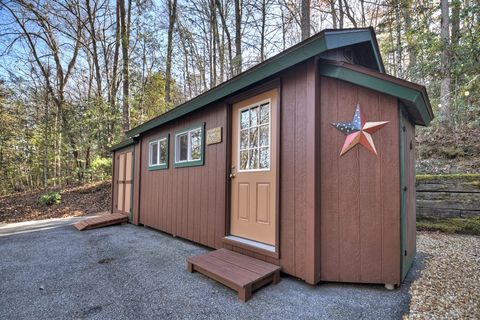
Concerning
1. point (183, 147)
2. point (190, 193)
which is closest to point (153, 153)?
point (183, 147)

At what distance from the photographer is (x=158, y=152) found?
5.42 m

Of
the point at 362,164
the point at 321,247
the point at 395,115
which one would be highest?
the point at 395,115

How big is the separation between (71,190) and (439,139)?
13.1 meters

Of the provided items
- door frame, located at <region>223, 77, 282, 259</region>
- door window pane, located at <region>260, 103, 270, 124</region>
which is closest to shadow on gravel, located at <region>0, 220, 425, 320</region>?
door frame, located at <region>223, 77, 282, 259</region>

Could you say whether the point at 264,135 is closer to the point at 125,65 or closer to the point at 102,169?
the point at 125,65

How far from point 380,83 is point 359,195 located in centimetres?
109

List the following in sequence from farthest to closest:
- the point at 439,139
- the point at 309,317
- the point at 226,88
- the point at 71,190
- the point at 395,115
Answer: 1. the point at 71,190
2. the point at 439,139
3. the point at 226,88
4. the point at 395,115
5. the point at 309,317

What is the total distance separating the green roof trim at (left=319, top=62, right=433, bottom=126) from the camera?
2193mm

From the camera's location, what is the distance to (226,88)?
3385 mm

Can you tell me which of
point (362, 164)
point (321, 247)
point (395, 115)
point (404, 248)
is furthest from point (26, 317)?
point (395, 115)

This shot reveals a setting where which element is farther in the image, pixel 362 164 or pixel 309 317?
pixel 362 164

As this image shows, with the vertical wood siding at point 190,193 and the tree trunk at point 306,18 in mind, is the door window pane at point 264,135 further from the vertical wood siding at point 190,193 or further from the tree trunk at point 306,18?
the tree trunk at point 306,18

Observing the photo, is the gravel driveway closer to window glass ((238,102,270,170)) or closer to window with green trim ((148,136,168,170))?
window glass ((238,102,270,170))

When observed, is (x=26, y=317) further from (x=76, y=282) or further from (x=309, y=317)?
(x=309, y=317)
